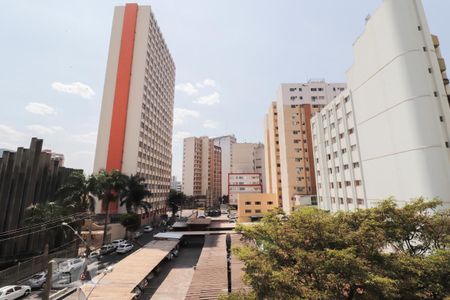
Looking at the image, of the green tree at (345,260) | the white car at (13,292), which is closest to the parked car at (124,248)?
the white car at (13,292)

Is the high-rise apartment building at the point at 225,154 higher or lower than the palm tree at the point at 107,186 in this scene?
higher

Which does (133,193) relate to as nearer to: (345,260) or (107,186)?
(107,186)

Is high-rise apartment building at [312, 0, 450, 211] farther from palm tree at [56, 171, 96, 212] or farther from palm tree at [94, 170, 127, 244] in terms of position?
palm tree at [56, 171, 96, 212]

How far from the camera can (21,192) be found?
3344 cm

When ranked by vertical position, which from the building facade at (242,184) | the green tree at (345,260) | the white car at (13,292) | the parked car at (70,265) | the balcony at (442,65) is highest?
the balcony at (442,65)

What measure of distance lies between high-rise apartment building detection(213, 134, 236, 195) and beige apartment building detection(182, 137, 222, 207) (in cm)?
647

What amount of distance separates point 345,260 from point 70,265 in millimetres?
31997

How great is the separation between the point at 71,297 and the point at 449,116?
42279 mm

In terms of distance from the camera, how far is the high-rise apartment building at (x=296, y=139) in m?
63.5

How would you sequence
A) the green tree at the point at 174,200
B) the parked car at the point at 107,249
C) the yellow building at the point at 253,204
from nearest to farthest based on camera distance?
the parked car at the point at 107,249
the yellow building at the point at 253,204
the green tree at the point at 174,200

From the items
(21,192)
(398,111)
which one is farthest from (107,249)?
(398,111)

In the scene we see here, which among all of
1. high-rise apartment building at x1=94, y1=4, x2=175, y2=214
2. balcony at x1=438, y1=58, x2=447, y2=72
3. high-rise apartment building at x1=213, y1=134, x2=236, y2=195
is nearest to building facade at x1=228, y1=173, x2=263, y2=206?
high-rise apartment building at x1=94, y1=4, x2=175, y2=214

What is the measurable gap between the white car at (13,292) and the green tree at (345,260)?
906 inches

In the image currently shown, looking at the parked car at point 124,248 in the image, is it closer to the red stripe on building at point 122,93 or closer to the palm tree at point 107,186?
the palm tree at point 107,186
